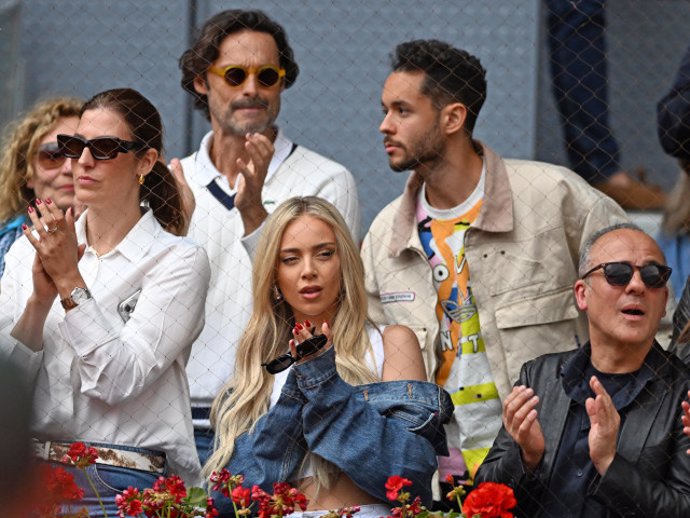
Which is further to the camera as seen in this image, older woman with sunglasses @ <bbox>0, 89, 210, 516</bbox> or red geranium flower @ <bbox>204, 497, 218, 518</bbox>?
older woman with sunglasses @ <bbox>0, 89, 210, 516</bbox>

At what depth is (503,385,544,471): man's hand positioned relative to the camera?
3.33 metres

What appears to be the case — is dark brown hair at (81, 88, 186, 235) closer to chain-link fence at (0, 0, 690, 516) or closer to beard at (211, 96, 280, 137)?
beard at (211, 96, 280, 137)

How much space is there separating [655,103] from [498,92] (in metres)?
0.69

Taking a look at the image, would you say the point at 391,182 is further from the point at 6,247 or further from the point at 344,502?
the point at 344,502

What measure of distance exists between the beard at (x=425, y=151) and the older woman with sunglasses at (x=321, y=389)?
551mm

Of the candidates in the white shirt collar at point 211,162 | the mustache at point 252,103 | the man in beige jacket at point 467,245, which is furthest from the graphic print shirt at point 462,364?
the mustache at point 252,103

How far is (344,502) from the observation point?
3.41 meters

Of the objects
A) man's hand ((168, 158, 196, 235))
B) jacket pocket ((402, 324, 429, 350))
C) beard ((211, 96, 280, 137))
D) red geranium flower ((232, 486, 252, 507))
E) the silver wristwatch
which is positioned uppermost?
beard ((211, 96, 280, 137))

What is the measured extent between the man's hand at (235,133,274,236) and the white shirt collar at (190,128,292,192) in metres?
0.33

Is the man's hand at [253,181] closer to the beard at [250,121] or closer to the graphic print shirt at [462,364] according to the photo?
the beard at [250,121]

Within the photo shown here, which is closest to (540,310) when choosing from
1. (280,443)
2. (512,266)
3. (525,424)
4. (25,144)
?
(512,266)

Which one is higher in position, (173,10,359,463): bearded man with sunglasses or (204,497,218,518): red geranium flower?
(173,10,359,463): bearded man with sunglasses

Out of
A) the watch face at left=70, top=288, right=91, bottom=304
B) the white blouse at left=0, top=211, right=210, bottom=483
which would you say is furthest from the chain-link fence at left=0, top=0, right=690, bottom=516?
the watch face at left=70, top=288, right=91, bottom=304

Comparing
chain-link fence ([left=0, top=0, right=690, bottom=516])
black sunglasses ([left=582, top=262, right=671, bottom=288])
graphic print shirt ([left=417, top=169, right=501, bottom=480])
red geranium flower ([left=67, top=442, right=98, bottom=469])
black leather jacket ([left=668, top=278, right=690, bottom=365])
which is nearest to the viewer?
red geranium flower ([left=67, top=442, right=98, bottom=469])
